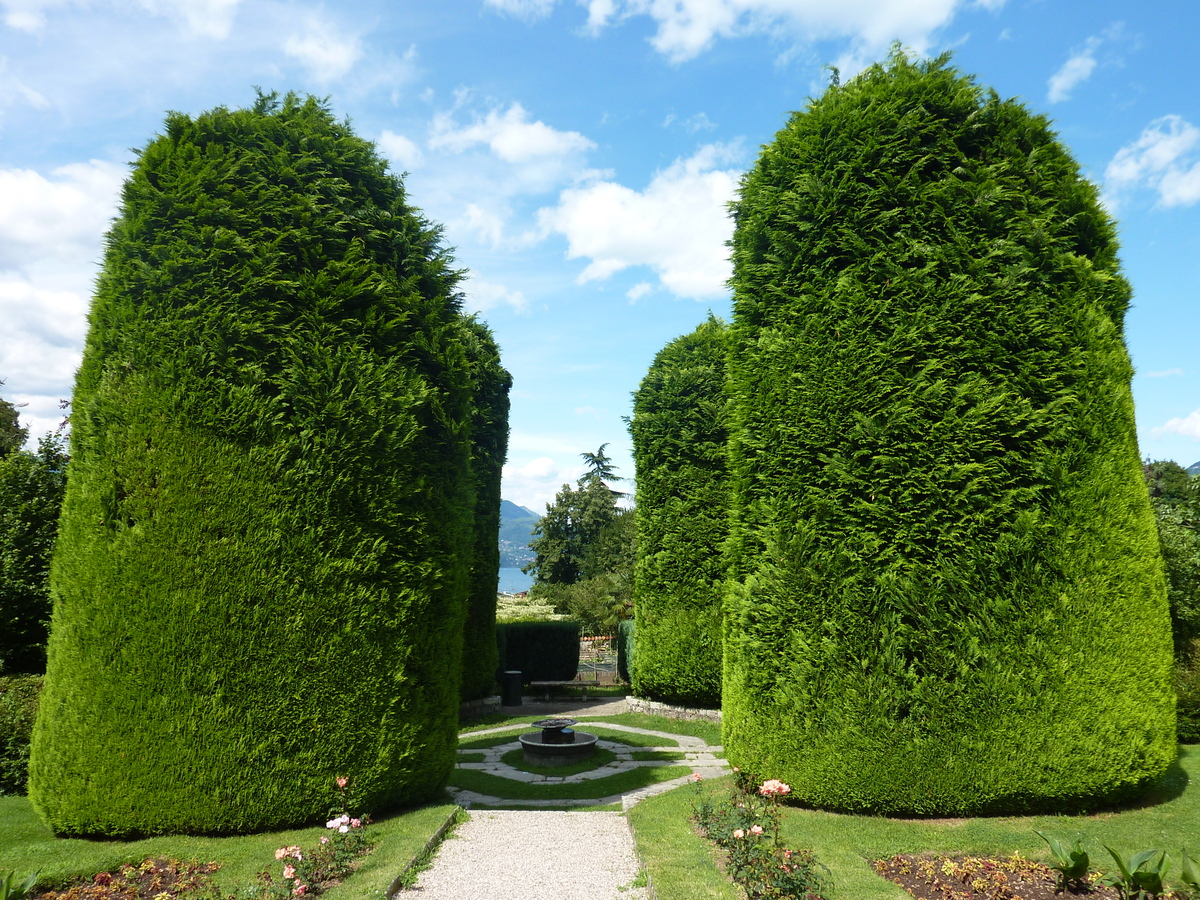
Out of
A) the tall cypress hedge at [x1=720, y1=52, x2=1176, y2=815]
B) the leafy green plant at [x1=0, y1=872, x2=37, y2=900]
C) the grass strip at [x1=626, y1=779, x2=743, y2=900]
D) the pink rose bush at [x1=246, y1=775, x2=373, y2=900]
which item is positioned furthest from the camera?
the tall cypress hedge at [x1=720, y1=52, x2=1176, y2=815]

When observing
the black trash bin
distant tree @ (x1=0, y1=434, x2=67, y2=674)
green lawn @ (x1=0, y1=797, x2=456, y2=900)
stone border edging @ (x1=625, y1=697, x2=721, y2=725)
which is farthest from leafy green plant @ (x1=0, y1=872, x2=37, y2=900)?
the black trash bin

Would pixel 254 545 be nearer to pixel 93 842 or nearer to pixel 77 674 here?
pixel 77 674

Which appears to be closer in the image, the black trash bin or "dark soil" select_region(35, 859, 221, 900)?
"dark soil" select_region(35, 859, 221, 900)

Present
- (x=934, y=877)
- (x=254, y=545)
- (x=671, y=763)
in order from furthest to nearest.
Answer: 1. (x=671, y=763)
2. (x=254, y=545)
3. (x=934, y=877)

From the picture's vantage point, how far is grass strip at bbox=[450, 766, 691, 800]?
952 centimetres

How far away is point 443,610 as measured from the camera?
27.2 feet

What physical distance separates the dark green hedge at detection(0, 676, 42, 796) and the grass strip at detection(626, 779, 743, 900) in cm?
748

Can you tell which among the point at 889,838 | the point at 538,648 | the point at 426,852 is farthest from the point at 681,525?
the point at 426,852

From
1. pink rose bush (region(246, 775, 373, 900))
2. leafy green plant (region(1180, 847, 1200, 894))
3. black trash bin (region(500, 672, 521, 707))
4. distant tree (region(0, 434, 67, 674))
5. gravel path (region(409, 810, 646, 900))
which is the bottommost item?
black trash bin (region(500, 672, 521, 707))

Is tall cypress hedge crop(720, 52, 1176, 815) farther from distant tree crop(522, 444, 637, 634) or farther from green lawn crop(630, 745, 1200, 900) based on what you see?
distant tree crop(522, 444, 637, 634)

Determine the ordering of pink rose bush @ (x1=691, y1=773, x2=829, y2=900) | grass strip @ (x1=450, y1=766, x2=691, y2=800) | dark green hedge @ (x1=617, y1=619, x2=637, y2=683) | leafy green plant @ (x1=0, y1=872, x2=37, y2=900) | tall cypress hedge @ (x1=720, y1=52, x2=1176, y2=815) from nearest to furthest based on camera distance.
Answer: leafy green plant @ (x1=0, y1=872, x2=37, y2=900), pink rose bush @ (x1=691, y1=773, x2=829, y2=900), tall cypress hedge @ (x1=720, y1=52, x2=1176, y2=815), grass strip @ (x1=450, y1=766, x2=691, y2=800), dark green hedge @ (x1=617, y1=619, x2=637, y2=683)

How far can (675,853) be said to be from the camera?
6.55 meters

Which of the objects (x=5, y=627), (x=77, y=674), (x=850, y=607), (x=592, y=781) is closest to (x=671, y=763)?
(x=592, y=781)

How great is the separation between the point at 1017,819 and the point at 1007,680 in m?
1.45
